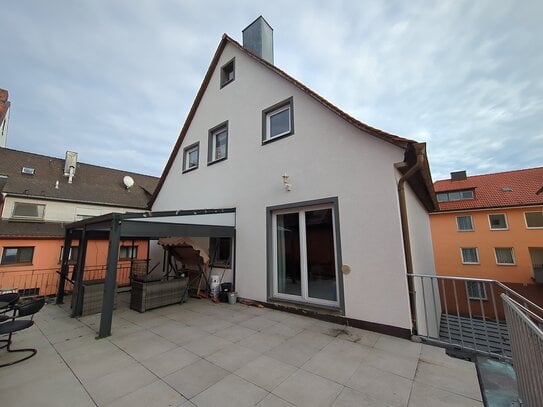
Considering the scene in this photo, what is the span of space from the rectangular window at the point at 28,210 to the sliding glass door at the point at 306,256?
13.4 metres

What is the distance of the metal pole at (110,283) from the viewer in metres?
4.01

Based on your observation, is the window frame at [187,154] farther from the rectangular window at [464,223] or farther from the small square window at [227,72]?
the rectangular window at [464,223]

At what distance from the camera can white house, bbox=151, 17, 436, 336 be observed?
4051mm

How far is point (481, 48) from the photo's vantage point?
20.3ft

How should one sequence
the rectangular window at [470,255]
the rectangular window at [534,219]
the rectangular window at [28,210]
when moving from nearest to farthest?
the rectangular window at [28,210] → the rectangular window at [534,219] → the rectangular window at [470,255]

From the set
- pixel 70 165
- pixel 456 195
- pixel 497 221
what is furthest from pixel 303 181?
pixel 456 195

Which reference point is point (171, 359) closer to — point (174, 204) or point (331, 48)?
point (174, 204)

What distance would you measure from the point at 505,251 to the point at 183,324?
2253 centimetres

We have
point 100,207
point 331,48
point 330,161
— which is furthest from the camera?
point 100,207

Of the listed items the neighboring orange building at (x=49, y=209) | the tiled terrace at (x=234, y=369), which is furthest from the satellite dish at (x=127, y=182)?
the tiled terrace at (x=234, y=369)

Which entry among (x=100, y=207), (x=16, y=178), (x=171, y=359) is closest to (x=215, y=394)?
(x=171, y=359)

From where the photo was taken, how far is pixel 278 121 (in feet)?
20.6

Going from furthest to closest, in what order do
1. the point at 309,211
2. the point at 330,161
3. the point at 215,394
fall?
the point at 309,211
the point at 330,161
the point at 215,394

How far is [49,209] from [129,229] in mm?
11780
